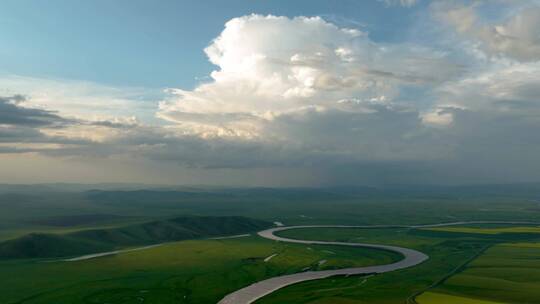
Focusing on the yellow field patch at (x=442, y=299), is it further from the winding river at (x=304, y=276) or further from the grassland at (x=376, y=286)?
the winding river at (x=304, y=276)

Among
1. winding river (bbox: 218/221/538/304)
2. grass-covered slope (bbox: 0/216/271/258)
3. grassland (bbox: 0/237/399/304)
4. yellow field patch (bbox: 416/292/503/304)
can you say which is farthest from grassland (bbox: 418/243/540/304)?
grass-covered slope (bbox: 0/216/271/258)

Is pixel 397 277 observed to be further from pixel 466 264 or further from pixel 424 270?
pixel 466 264

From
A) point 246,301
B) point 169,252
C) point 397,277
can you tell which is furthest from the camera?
point 169,252

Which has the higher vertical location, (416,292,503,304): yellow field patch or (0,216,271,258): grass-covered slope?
(416,292,503,304): yellow field patch

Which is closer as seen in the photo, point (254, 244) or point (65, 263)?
point (65, 263)

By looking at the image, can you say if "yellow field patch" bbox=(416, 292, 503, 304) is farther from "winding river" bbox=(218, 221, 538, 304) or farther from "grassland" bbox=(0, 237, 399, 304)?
"grassland" bbox=(0, 237, 399, 304)

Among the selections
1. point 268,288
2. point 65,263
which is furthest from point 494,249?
point 65,263

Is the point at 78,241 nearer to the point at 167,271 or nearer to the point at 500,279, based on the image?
the point at 167,271

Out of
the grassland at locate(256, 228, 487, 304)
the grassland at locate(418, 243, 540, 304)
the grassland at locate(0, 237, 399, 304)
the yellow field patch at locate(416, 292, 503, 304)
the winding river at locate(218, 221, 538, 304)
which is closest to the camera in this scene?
the yellow field patch at locate(416, 292, 503, 304)
